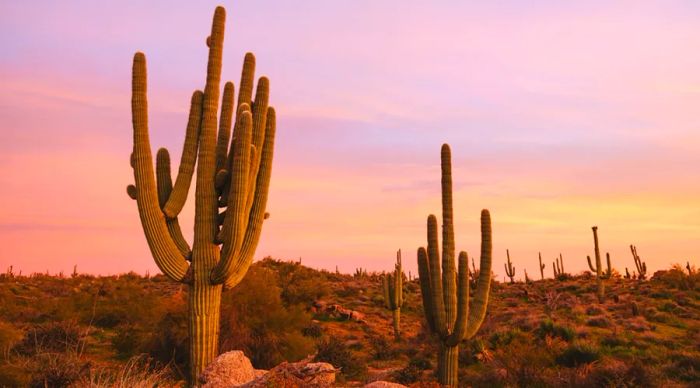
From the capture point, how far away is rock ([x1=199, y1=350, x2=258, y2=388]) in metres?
10.3

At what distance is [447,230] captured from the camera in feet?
48.2

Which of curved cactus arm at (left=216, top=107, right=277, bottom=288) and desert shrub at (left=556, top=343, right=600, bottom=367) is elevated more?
curved cactus arm at (left=216, top=107, right=277, bottom=288)

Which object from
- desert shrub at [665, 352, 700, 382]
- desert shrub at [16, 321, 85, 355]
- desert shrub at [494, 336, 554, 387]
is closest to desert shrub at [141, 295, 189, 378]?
desert shrub at [16, 321, 85, 355]

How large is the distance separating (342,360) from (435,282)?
187 inches

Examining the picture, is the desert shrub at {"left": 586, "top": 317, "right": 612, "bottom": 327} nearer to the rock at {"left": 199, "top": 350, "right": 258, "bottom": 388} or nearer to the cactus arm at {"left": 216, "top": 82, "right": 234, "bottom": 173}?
the cactus arm at {"left": 216, "top": 82, "right": 234, "bottom": 173}

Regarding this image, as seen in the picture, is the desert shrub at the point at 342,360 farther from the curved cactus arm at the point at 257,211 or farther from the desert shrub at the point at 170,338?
the curved cactus arm at the point at 257,211

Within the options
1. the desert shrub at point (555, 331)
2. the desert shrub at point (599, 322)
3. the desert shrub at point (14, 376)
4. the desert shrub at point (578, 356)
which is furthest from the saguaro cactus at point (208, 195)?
the desert shrub at point (599, 322)

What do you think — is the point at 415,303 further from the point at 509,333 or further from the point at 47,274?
the point at 47,274

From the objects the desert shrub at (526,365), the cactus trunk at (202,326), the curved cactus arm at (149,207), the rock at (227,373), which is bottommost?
the desert shrub at (526,365)

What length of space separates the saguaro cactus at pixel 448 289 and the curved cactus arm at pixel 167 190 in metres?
5.76

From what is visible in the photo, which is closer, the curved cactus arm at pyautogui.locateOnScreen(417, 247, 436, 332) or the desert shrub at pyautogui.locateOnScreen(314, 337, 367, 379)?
the curved cactus arm at pyautogui.locateOnScreen(417, 247, 436, 332)

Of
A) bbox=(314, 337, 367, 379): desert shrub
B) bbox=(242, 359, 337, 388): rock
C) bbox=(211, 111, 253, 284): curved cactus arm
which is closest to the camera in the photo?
bbox=(242, 359, 337, 388): rock

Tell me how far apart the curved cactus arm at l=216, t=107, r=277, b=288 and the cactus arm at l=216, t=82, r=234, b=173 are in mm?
908

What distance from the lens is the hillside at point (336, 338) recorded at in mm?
14211
